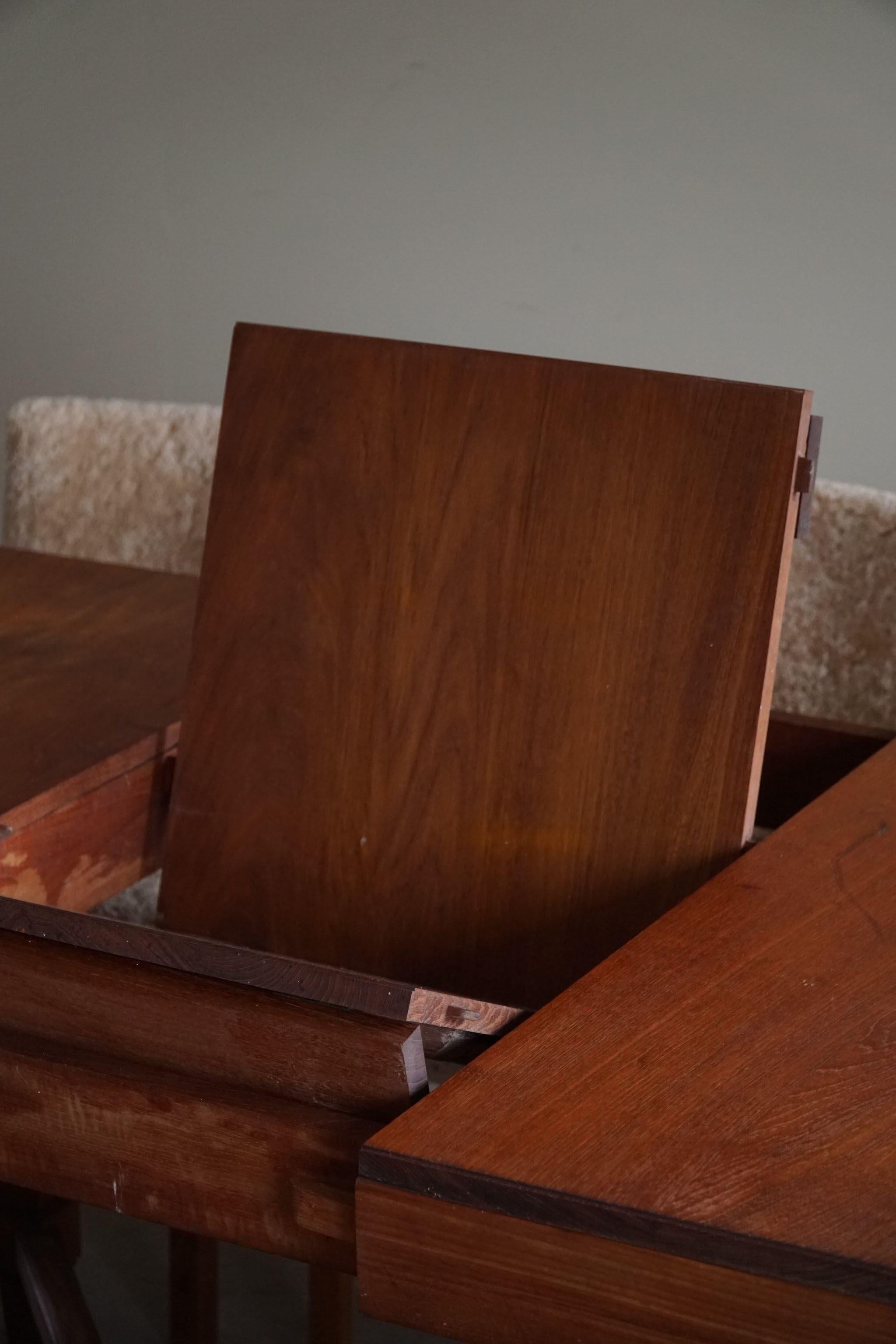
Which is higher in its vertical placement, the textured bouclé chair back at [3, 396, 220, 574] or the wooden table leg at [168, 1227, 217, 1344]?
the textured bouclé chair back at [3, 396, 220, 574]

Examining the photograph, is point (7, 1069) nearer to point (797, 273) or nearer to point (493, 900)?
point (493, 900)

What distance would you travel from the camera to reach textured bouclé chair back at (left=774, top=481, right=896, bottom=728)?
1333 mm

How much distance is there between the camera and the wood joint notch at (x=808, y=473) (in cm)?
88

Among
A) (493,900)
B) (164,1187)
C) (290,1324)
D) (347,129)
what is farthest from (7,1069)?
(347,129)

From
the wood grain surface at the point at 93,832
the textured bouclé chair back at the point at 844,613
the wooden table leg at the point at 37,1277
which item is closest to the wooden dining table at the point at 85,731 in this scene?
the wood grain surface at the point at 93,832

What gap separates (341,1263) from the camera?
546 millimetres

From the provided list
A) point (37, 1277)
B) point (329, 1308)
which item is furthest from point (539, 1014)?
point (329, 1308)

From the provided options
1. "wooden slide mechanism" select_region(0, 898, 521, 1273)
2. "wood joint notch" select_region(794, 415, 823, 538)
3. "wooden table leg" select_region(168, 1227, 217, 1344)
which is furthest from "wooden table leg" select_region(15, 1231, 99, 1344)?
"wood joint notch" select_region(794, 415, 823, 538)

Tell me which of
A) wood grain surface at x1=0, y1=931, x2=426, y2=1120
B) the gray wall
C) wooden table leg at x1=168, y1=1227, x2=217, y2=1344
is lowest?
wooden table leg at x1=168, y1=1227, x2=217, y2=1344

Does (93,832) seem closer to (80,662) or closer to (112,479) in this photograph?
(80,662)

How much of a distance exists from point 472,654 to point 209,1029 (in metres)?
0.41

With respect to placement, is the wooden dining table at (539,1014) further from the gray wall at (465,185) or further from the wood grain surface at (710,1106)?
the gray wall at (465,185)

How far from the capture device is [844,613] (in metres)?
1.36

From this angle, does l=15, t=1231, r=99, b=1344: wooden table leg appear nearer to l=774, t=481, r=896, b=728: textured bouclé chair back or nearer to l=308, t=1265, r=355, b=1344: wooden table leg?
l=308, t=1265, r=355, b=1344: wooden table leg
